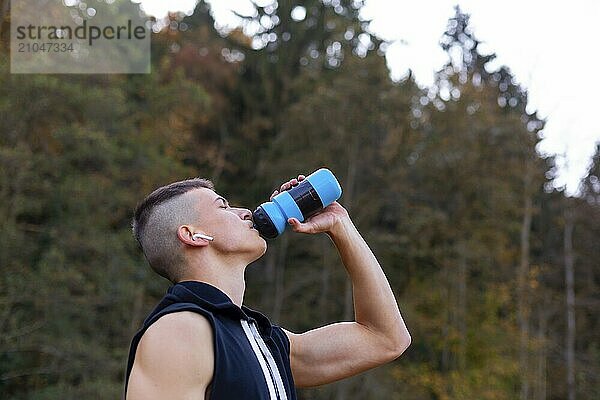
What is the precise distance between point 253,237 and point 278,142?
58.1ft

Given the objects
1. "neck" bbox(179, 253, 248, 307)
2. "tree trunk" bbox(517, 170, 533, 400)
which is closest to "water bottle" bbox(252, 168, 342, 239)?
"neck" bbox(179, 253, 248, 307)

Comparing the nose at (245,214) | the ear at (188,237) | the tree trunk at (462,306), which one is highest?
the nose at (245,214)

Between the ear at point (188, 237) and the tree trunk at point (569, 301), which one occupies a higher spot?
the ear at point (188, 237)

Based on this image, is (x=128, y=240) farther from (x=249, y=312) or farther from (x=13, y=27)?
(x=249, y=312)

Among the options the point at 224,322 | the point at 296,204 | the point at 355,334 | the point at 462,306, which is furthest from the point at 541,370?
the point at 224,322

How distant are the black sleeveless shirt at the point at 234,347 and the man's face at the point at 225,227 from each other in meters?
0.16

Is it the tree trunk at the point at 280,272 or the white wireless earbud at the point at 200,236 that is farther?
the tree trunk at the point at 280,272

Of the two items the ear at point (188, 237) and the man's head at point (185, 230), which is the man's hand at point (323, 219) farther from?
the ear at point (188, 237)

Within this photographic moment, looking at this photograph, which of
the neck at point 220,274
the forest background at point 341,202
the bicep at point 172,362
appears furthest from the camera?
the forest background at point 341,202

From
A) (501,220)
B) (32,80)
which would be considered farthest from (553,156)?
(32,80)

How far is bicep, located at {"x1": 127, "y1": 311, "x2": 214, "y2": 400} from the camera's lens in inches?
82.0

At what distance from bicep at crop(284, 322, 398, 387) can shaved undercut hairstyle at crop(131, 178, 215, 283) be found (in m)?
0.49

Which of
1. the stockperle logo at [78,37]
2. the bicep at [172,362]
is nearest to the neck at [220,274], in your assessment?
the bicep at [172,362]

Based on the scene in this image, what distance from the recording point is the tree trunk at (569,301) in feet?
64.5
